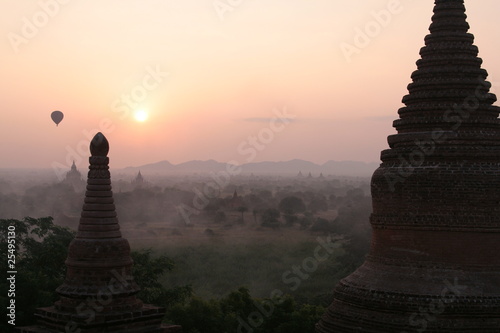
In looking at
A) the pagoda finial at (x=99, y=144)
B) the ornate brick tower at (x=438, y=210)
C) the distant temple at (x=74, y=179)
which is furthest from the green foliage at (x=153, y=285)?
the distant temple at (x=74, y=179)

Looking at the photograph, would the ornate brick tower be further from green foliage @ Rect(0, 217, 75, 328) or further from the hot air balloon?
the hot air balloon

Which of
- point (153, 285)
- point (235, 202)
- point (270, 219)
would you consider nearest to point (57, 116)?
point (153, 285)

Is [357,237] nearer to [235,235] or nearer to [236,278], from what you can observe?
[236,278]

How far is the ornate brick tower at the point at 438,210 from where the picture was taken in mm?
16266

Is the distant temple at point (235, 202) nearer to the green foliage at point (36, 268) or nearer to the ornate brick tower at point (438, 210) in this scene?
the green foliage at point (36, 268)

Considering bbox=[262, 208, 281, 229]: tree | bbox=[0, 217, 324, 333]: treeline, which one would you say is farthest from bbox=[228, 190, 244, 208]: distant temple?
bbox=[0, 217, 324, 333]: treeline

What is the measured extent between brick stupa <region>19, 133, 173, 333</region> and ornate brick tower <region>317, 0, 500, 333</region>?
426 cm

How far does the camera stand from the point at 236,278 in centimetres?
5828

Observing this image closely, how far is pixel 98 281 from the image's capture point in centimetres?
1633

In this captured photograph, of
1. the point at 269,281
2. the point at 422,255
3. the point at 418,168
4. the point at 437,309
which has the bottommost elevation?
the point at 269,281

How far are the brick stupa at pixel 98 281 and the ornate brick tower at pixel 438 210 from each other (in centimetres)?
426

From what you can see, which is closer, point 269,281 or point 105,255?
point 105,255

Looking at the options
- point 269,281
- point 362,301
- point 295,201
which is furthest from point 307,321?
point 295,201

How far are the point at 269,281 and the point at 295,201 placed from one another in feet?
190
